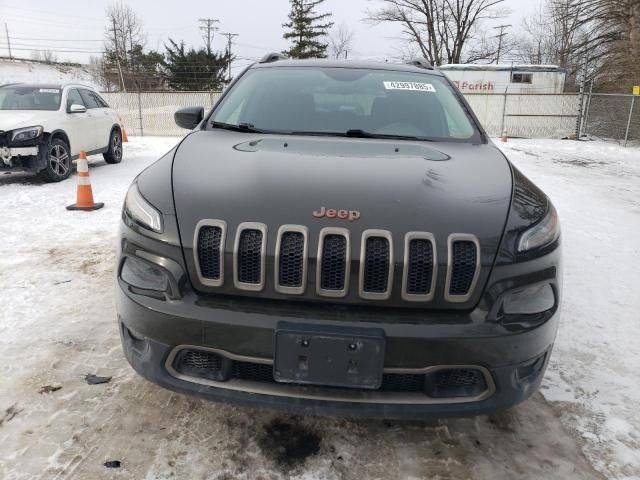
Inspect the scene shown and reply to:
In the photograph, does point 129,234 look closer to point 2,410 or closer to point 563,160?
point 2,410

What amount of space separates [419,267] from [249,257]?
23.6 inches

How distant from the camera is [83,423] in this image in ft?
7.23

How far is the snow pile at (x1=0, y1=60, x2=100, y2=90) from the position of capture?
176 ft

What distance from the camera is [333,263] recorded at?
5.69ft

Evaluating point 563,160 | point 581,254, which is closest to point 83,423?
point 581,254

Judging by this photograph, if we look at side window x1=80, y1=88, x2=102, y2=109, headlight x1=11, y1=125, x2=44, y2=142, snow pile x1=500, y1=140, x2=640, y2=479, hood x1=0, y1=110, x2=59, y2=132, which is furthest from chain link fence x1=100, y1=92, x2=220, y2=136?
snow pile x1=500, y1=140, x2=640, y2=479

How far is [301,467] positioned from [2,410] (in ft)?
4.72

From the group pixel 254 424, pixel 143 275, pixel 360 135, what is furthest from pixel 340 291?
pixel 360 135

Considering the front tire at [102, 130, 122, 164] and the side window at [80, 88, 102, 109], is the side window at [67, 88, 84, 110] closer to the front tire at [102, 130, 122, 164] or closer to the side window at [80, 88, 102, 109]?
the side window at [80, 88, 102, 109]

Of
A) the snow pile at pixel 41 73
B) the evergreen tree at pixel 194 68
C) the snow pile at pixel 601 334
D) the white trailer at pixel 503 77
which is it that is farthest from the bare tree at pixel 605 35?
the snow pile at pixel 41 73

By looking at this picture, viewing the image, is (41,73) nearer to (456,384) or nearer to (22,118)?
(22,118)

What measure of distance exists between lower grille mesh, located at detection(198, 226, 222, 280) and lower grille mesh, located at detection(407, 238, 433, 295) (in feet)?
2.23

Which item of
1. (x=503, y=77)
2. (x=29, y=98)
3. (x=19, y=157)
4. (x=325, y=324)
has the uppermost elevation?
(x=503, y=77)

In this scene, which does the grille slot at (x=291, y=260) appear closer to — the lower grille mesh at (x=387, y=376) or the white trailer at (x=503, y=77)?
the lower grille mesh at (x=387, y=376)
